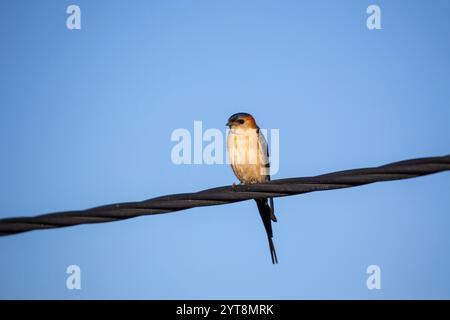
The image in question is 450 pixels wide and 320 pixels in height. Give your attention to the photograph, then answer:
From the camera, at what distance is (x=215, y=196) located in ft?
11.0

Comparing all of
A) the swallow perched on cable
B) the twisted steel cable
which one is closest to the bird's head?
the swallow perched on cable

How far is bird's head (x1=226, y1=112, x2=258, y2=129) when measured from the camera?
7495 millimetres

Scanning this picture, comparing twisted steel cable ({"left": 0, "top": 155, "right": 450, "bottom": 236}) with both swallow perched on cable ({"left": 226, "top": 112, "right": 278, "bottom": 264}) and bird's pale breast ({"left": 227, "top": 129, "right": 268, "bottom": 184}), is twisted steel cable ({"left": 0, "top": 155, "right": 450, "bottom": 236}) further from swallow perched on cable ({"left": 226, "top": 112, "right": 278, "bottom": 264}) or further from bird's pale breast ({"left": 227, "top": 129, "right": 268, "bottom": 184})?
bird's pale breast ({"left": 227, "top": 129, "right": 268, "bottom": 184})

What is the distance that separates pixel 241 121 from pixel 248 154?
0.51 metres

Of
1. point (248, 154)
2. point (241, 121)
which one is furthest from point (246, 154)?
point (241, 121)

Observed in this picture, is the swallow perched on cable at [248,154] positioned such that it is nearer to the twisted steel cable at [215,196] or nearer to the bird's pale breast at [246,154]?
the bird's pale breast at [246,154]

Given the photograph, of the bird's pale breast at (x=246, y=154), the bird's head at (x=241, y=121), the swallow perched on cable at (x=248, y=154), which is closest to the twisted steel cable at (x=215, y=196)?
the swallow perched on cable at (x=248, y=154)

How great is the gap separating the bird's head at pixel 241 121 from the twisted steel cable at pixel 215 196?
4.08 meters

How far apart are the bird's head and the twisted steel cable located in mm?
4082

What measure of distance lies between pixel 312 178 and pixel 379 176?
402mm

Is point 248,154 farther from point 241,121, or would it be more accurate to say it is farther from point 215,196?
point 215,196

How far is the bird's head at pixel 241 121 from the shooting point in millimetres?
7495
